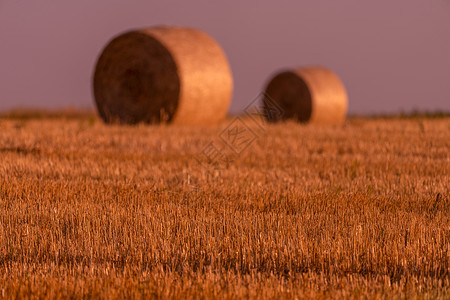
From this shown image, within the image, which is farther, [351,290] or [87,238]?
[87,238]

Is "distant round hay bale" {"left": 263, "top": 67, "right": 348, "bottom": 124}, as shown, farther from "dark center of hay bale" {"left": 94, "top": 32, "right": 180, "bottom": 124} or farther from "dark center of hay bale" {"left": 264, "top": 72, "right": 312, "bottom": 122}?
"dark center of hay bale" {"left": 94, "top": 32, "right": 180, "bottom": 124}

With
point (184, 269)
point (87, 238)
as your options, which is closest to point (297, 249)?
point (184, 269)

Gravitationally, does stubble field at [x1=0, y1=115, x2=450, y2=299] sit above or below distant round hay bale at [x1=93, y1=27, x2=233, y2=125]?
below

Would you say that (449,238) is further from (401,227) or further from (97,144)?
(97,144)

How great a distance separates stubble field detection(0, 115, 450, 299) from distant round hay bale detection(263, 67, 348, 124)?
348 inches

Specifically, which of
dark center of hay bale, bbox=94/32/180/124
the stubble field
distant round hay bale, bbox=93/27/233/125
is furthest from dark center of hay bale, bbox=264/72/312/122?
the stubble field

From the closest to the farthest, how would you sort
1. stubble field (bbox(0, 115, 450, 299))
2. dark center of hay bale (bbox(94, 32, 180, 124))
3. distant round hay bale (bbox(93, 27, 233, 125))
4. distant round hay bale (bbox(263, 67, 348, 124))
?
stubble field (bbox(0, 115, 450, 299)) → distant round hay bale (bbox(93, 27, 233, 125)) → dark center of hay bale (bbox(94, 32, 180, 124)) → distant round hay bale (bbox(263, 67, 348, 124))

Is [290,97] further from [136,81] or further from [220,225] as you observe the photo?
[220,225]

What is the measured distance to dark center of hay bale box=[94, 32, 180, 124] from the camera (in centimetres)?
1313

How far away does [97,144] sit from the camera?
991 centimetres

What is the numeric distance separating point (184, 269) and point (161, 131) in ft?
25.5

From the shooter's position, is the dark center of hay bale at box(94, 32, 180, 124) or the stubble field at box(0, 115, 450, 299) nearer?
the stubble field at box(0, 115, 450, 299)

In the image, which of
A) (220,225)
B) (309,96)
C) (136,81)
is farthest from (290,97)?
(220,225)

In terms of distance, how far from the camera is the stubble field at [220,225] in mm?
3676
